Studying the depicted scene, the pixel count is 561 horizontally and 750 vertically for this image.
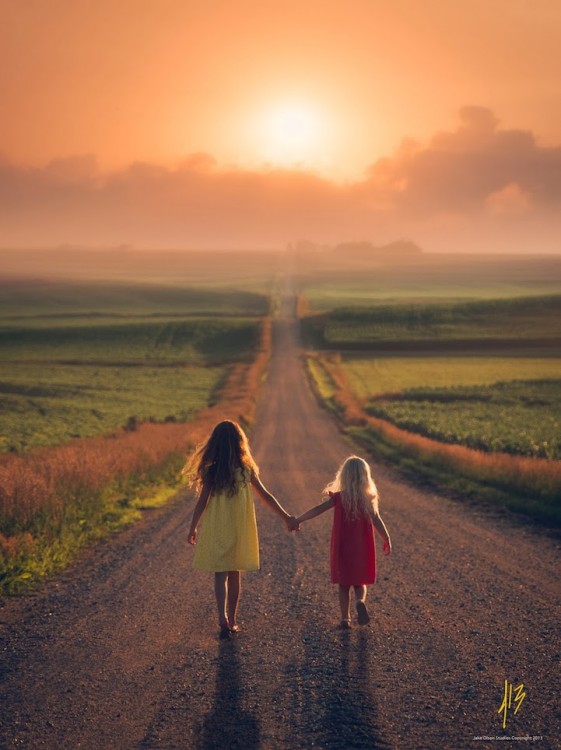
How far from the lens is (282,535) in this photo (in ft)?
52.9

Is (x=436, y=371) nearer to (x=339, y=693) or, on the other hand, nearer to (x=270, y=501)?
(x=270, y=501)

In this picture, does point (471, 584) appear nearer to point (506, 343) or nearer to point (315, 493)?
point (315, 493)

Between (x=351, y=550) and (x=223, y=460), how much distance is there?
1.99 m

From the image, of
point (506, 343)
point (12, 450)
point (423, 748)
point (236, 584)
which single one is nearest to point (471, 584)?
point (236, 584)

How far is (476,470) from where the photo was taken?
80.6ft

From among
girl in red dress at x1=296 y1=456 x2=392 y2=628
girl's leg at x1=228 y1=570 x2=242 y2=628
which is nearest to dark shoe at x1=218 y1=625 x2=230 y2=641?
girl's leg at x1=228 y1=570 x2=242 y2=628

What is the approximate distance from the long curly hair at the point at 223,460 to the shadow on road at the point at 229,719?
218cm

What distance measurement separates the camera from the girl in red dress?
972cm

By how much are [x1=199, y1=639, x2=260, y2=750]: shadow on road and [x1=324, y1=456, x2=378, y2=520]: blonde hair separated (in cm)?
244

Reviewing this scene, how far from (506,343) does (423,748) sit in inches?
3547

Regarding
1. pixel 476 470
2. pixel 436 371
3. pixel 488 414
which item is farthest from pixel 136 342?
pixel 476 470

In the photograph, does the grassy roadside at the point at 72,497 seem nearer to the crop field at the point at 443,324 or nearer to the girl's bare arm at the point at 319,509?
the girl's bare arm at the point at 319,509

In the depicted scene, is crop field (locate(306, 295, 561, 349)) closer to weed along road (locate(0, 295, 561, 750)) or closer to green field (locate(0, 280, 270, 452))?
green field (locate(0, 280, 270, 452))

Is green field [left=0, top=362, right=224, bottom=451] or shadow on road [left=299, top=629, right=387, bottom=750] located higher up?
shadow on road [left=299, top=629, right=387, bottom=750]
